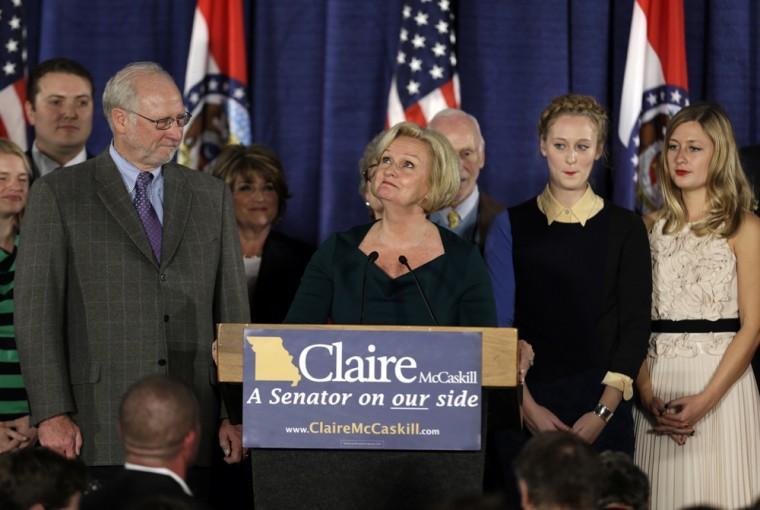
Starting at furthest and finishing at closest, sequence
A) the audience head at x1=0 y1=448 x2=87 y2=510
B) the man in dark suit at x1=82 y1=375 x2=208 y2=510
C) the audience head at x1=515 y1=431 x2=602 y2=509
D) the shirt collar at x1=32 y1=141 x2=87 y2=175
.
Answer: the shirt collar at x1=32 y1=141 x2=87 y2=175
the audience head at x1=0 y1=448 x2=87 y2=510
the man in dark suit at x1=82 y1=375 x2=208 y2=510
the audience head at x1=515 y1=431 x2=602 y2=509

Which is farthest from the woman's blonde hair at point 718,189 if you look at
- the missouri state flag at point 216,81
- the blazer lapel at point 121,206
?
the missouri state flag at point 216,81

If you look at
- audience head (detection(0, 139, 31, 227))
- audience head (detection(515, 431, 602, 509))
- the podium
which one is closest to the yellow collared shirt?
the podium

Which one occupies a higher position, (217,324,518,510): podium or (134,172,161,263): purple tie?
(134,172,161,263): purple tie

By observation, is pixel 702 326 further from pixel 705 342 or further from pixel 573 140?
Answer: pixel 573 140

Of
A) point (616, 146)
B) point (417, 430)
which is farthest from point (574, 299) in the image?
point (616, 146)

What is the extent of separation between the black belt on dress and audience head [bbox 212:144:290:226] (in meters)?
1.83

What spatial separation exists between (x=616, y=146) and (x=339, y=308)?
2674 mm

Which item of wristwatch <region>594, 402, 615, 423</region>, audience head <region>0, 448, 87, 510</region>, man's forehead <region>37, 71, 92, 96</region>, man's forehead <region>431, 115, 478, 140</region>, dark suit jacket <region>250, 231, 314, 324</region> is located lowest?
wristwatch <region>594, 402, 615, 423</region>

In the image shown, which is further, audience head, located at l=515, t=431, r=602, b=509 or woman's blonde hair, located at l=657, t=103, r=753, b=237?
woman's blonde hair, located at l=657, t=103, r=753, b=237

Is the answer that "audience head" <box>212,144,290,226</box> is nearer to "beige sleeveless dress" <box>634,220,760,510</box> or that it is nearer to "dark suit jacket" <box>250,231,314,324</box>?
"dark suit jacket" <box>250,231,314,324</box>

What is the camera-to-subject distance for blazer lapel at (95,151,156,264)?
162 inches

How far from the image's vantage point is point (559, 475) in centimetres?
285

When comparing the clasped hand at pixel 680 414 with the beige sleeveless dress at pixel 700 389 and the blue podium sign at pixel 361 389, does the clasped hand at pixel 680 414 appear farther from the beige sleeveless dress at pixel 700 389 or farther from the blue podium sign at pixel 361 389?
the blue podium sign at pixel 361 389

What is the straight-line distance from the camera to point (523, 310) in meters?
4.65
